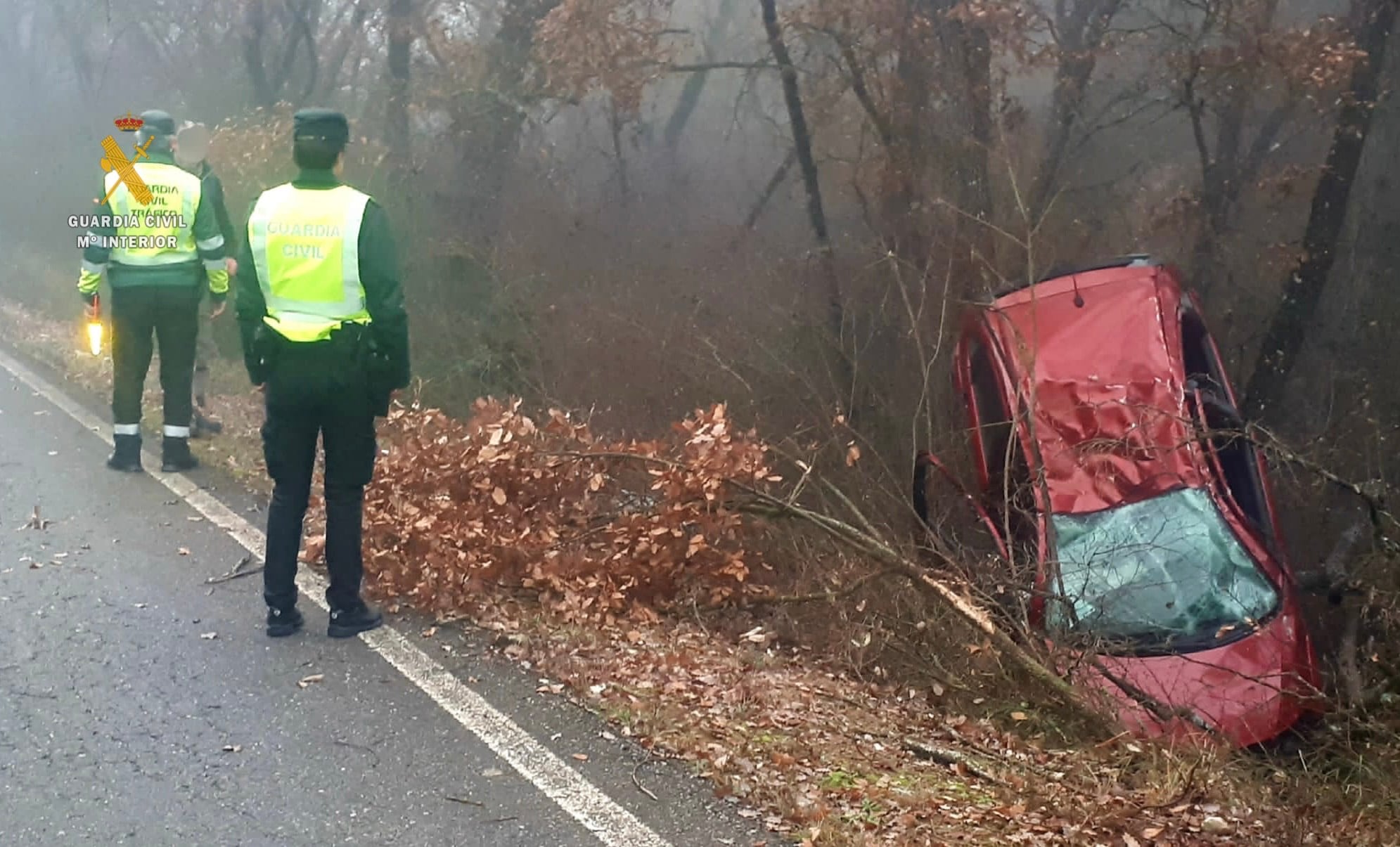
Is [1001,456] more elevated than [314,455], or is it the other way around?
[314,455]

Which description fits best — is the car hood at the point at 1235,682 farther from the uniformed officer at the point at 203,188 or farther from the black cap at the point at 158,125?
the black cap at the point at 158,125

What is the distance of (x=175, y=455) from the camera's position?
312 inches


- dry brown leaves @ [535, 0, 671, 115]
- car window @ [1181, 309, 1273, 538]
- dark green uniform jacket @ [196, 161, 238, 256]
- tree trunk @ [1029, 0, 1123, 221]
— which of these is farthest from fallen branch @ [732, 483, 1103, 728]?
dry brown leaves @ [535, 0, 671, 115]

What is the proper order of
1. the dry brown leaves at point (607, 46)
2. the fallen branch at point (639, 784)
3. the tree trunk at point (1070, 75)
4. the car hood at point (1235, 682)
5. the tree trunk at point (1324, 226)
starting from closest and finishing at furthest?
the fallen branch at point (639, 784), the car hood at point (1235, 682), the tree trunk at point (1324, 226), the tree trunk at point (1070, 75), the dry brown leaves at point (607, 46)

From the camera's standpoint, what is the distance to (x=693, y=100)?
1822cm

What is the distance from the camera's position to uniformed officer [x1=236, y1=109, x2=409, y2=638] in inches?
191

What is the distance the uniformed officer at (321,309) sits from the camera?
15.9ft

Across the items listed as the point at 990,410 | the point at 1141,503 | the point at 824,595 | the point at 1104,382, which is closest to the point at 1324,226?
the point at 990,410

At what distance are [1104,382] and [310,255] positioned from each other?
177 inches

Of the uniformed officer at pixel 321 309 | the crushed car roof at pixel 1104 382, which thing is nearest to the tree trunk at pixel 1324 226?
the crushed car roof at pixel 1104 382

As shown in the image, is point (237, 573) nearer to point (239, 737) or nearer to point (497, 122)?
point (239, 737)

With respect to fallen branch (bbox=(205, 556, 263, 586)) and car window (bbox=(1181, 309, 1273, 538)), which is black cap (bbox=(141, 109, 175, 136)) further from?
car window (bbox=(1181, 309, 1273, 538))

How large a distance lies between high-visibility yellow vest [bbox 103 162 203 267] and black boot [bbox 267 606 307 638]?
3.52m

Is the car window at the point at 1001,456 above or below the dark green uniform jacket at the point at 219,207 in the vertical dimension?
below
